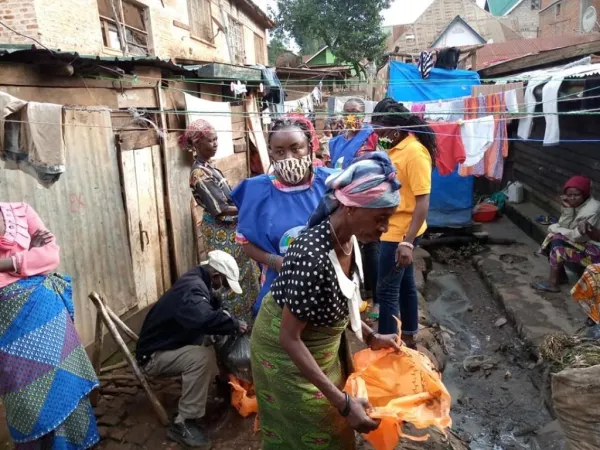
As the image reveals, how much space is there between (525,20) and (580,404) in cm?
4205

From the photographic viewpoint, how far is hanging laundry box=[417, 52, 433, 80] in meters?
8.84

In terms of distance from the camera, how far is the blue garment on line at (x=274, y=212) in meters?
2.55

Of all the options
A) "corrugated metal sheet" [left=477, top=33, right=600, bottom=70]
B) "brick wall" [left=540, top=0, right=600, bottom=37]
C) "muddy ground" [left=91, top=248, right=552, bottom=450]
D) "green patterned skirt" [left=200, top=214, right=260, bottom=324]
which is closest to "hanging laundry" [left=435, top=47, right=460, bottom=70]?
"muddy ground" [left=91, top=248, right=552, bottom=450]

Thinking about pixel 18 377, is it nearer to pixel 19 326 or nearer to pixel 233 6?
pixel 19 326

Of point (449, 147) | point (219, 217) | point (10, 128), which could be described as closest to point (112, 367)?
point (219, 217)

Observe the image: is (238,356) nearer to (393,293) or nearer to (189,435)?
(189,435)

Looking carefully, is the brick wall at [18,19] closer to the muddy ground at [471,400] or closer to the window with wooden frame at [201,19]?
the muddy ground at [471,400]

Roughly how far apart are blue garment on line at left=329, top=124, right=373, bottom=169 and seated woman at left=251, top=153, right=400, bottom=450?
328cm

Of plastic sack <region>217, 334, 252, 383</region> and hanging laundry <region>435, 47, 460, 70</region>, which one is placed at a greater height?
hanging laundry <region>435, 47, 460, 70</region>

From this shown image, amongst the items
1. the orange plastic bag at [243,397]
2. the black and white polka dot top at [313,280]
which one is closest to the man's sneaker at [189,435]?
the orange plastic bag at [243,397]

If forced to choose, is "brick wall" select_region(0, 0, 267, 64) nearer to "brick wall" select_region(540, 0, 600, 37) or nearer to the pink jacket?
the pink jacket

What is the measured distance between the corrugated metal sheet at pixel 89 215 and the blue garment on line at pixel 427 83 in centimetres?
609

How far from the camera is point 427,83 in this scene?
888cm

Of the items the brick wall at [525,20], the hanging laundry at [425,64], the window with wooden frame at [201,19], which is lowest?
the hanging laundry at [425,64]
